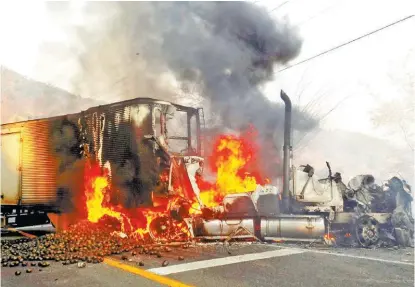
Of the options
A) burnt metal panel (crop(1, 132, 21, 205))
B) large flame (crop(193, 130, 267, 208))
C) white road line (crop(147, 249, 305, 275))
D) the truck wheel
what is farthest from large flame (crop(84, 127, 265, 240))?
the truck wheel

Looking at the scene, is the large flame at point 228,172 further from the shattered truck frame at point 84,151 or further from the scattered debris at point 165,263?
the scattered debris at point 165,263

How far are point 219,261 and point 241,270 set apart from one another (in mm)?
852

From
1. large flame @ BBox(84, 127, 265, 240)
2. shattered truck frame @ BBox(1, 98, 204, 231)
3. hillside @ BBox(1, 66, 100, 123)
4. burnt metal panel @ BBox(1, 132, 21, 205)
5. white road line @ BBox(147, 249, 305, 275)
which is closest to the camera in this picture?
white road line @ BBox(147, 249, 305, 275)

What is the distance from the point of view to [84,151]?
10820 millimetres

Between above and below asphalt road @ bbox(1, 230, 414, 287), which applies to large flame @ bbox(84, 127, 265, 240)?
above

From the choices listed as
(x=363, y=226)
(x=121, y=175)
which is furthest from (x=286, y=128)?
(x=121, y=175)

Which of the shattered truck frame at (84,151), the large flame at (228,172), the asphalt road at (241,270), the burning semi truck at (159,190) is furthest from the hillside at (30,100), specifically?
the asphalt road at (241,270)

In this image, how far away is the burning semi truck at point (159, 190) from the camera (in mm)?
9211

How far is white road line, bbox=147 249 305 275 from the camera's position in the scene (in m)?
6.16

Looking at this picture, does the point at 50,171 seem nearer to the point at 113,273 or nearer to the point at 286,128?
the point at 113,273

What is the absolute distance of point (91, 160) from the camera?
35.0 feet

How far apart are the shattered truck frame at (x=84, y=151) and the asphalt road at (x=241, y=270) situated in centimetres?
289

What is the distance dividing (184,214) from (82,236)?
9.21 ft

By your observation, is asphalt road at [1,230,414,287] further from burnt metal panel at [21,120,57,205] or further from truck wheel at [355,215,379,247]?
burnt metal panel at [21,120,57,205]
